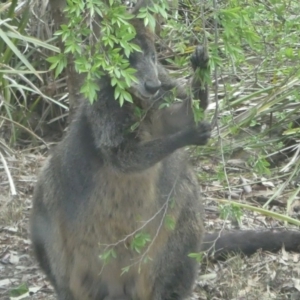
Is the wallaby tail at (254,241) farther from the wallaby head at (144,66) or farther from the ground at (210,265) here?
the wallaby head at (144,66)

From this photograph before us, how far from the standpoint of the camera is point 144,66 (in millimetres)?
4562

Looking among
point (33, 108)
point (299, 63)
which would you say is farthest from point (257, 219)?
point (33, 108)

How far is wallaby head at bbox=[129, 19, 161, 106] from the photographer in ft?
14.6

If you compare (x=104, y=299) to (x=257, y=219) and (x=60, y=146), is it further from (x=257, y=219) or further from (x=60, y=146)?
(x=257, y=219)

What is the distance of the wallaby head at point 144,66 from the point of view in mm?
4465

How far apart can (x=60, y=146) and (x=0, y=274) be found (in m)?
1.23

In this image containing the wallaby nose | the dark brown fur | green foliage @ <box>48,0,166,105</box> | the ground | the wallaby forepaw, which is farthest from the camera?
the ground

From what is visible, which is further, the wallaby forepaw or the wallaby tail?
the wallaby tail

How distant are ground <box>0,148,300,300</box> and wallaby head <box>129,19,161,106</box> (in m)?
0.94

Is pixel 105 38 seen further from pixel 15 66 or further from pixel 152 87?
pixel 15 66

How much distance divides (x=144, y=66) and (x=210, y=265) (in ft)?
5.87

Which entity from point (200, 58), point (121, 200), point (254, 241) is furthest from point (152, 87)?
point (254, 241)

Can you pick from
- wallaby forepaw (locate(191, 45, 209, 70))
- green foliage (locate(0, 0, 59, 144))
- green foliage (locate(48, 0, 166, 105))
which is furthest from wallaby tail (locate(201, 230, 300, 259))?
green foliage (locate(48, 0, 166, 105))

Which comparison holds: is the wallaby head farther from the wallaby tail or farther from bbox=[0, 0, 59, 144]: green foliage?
bbox=[0, 0, 59, 144]: green foliage
